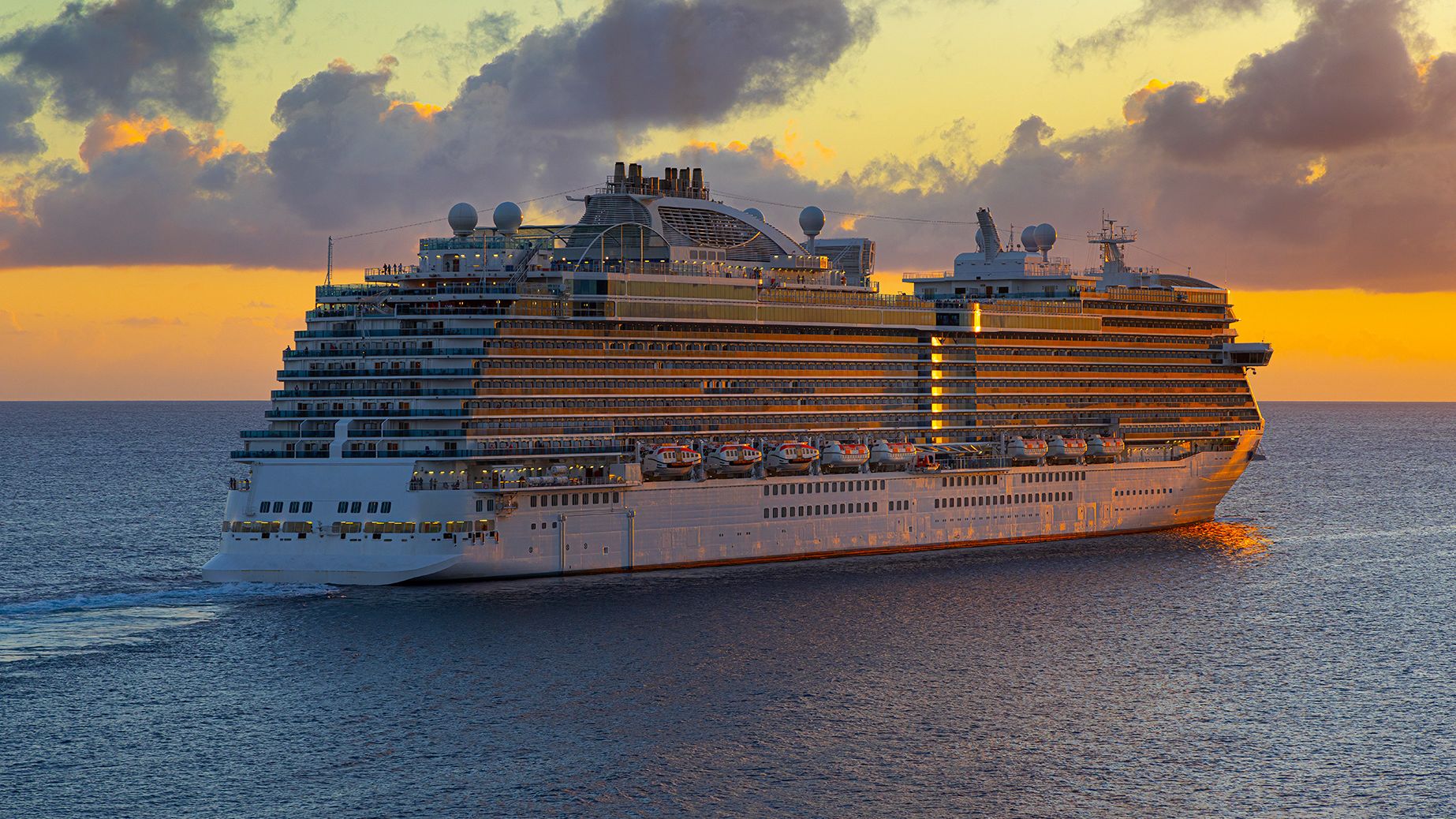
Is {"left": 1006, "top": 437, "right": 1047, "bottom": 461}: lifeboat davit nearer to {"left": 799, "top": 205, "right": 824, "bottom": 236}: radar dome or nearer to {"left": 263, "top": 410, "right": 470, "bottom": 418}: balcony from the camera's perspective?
{"left": 799, "top": 205, "right": 824, "bottom": 236}: radar dome

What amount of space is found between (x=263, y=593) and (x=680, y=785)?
28.3m

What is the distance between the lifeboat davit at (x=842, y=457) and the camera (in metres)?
83.8

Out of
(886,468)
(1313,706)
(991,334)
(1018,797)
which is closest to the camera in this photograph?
(1018,797)

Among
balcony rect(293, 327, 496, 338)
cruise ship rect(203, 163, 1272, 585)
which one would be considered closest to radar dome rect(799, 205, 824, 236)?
cruise ship rect(203, 163, 1272, 585)

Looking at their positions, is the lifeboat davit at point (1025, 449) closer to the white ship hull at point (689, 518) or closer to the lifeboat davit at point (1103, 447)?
the white ship hull at point (689, 518)

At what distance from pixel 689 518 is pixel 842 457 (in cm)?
1015

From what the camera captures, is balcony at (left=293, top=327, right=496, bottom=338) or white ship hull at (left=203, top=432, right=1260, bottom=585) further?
balcony at (left=293, top=327, right=496, bottom=338)

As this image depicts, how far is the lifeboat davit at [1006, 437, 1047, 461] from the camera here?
92.2m

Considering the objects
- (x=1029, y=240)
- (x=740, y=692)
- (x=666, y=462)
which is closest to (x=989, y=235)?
(x=1029, y=240)

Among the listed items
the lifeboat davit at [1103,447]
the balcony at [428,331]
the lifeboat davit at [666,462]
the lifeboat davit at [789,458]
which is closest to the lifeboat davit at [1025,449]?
the lifeboat davit at [1103,447]

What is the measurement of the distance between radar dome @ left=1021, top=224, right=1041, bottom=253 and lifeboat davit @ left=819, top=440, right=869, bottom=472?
86.3 feet

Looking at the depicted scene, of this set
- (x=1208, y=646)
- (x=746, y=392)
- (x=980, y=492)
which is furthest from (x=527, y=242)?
(x=1208, y=646)

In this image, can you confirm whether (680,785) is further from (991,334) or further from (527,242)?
(991,334)

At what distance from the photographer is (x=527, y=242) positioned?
79.9 metres
